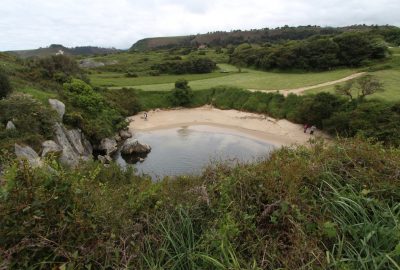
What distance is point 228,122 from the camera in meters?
35.9

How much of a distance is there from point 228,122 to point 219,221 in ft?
105

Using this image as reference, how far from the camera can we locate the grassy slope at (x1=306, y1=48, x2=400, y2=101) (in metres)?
29.3

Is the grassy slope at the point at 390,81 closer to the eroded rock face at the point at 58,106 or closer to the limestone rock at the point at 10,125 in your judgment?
the eroded rock face at the point at 58,106

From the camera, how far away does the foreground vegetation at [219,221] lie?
11.1 feet

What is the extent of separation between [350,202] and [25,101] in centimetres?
2112

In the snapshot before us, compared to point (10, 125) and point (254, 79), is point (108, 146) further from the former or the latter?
point (254, 79)

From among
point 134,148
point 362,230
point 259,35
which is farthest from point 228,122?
point 259,35

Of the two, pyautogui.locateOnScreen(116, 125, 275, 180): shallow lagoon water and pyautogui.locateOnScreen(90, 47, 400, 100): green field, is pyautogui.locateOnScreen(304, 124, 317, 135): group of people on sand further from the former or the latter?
pyautogui.locateOnScreen(90, 47, 400, 100): green field

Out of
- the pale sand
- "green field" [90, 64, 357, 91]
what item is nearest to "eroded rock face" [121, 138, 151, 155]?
the pale sand

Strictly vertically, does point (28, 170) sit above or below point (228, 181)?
above

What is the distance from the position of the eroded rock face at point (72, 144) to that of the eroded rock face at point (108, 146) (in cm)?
125

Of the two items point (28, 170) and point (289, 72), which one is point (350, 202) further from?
point (289, 72)

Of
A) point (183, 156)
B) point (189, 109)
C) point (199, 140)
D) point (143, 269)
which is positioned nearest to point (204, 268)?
point (143, 269)

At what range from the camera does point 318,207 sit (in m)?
4.07
